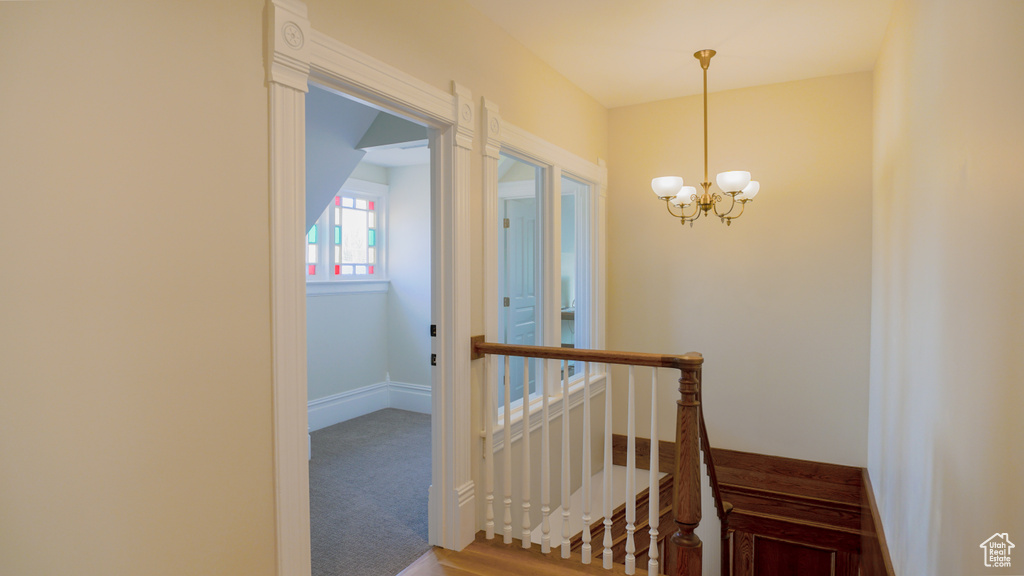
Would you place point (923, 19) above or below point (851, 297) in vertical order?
above

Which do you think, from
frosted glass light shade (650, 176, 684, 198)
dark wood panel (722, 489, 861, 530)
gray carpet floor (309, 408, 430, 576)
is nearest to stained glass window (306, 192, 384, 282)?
gray carpet floor (309, 408, 430, 576)

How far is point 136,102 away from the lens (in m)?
1.44

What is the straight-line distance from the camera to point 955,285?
1.72 m

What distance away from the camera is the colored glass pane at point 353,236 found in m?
5.26

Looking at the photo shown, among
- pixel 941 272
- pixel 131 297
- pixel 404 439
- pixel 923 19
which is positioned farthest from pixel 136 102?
pixel 404 439

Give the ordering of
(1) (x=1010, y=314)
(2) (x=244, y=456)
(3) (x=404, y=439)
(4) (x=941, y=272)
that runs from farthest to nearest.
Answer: (3) (x=404, y=439) → (4) (x=941, y=272) → (2) (x=244, y=456) → (1) (x=1010, y=314)

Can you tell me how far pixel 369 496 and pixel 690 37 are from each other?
3.14 m

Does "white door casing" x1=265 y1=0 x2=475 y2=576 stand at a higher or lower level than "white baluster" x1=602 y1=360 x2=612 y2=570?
higher

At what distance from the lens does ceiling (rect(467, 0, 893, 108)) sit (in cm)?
283

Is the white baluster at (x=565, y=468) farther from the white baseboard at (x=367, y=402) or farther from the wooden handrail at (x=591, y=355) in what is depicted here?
the white baseboard at (x=367, y=402)

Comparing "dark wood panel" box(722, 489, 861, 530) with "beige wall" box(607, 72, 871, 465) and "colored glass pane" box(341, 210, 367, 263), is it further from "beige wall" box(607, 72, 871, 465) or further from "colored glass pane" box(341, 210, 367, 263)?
"colored glass pane" box(341, 210, 367, 263)

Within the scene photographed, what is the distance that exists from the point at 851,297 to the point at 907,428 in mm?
1656

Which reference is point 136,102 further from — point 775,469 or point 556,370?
point 775,469

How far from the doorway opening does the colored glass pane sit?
0.04ft
